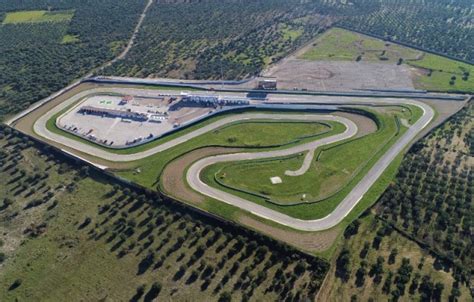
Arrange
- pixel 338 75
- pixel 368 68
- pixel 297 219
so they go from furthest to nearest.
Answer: pixel 368 68 < pixel 338 75 < pixel 297 219

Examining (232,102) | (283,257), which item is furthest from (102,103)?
(283,257)

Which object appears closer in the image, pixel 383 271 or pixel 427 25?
pixel 383 271

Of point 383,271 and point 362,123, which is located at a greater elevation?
point 362,123

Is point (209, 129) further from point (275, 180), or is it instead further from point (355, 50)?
point (355, 50)

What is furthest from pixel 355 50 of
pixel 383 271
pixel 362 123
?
pixel 383 271

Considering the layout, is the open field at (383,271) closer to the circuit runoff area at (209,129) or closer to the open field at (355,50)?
the circuit runoff area at (209,129)

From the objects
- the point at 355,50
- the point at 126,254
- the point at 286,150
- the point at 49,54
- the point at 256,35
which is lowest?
the point at 126,254

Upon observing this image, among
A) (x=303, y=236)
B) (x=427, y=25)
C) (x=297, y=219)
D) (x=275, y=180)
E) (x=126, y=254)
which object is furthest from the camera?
(x=427, y=25)
